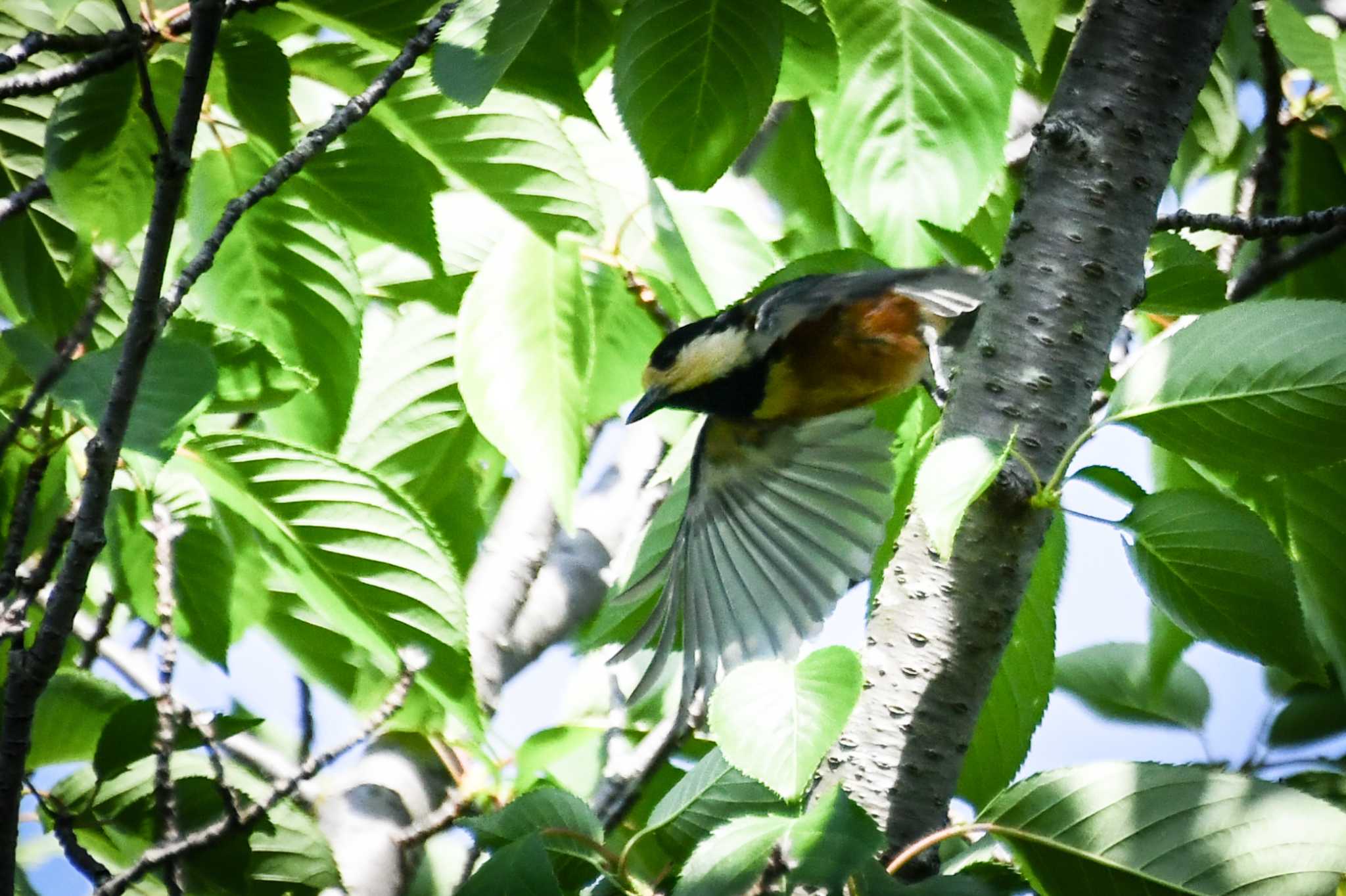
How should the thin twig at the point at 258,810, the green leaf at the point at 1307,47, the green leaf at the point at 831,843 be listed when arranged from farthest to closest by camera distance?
the green leaf at the point at 1307,47, the thin twig at the point at 258,810, the green leaf at the point at 831,843

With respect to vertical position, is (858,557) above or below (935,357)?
below

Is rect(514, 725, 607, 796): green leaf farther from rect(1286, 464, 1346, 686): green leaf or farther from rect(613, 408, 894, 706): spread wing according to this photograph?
rect(1286, 464, 1346, 686): green leaf

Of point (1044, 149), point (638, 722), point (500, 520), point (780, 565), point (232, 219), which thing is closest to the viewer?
point (232, 219)

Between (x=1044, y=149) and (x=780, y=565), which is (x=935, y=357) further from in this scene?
(x=1044, y=149)

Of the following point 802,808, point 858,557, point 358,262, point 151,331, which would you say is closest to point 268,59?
point 151,331

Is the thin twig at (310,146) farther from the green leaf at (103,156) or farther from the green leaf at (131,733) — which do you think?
the green leaf at (131,733)

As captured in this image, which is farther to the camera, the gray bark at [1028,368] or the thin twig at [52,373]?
the gray bark at [1028,368]

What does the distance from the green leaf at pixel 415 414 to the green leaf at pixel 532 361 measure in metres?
0.47

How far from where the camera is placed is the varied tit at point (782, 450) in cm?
192

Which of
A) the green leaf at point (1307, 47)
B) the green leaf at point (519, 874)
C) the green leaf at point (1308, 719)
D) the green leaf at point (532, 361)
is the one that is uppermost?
the green leaf at point (1307, 47)

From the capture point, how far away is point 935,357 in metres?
2.24

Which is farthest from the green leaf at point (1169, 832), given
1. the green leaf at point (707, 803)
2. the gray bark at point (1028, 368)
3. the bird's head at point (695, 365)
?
the bird's head at point (695, 365)

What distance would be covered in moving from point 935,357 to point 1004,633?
3.61 ft

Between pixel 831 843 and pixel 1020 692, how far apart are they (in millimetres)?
619
